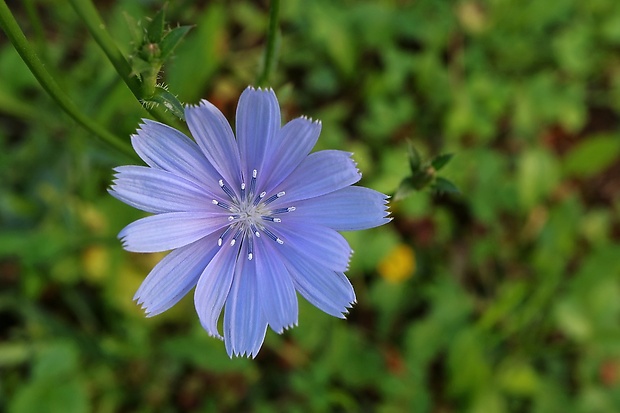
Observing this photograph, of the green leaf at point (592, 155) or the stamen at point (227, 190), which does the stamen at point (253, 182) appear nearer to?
the stamen at point (227, 190)

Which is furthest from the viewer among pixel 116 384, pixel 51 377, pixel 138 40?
pixel 116 384

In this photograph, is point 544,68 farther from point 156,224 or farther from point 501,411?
point 156,224

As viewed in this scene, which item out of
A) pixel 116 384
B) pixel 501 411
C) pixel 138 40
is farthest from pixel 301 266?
pixel 501 411

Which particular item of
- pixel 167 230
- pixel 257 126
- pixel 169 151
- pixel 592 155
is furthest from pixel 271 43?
pixel 592 155

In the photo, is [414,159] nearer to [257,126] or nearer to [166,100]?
[257,126]

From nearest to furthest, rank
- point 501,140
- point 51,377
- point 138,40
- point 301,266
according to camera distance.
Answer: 1. point 138,40
2. point 301,266
3. point 51,377
4. point 501,140

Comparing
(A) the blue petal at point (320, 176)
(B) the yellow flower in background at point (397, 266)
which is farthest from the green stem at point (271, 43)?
(B) the yellow flower in background at point (397, 266)
